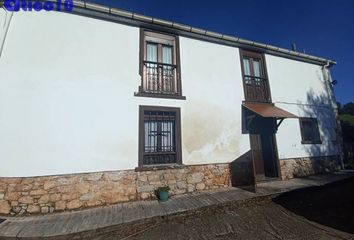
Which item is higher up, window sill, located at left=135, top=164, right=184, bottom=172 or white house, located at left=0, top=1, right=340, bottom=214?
white house, located at left=0, top=1, right=340, bottom=214

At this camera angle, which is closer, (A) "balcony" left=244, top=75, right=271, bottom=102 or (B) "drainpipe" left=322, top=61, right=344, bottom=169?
(A) "balcony" left=244, top=75, right=271, bottom=102

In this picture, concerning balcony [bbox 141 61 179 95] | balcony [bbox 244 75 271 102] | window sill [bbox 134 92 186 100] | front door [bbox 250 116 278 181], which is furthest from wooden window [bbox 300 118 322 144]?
balcony [bbox 141 61 179 95]

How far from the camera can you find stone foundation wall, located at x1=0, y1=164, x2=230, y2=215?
18.2 ft

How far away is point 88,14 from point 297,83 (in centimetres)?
1059

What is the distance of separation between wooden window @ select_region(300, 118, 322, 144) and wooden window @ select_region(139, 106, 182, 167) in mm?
6886

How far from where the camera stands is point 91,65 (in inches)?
269

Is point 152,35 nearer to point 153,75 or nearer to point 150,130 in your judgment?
point 153,75

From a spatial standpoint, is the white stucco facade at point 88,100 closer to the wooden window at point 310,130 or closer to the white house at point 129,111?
the white house at point 129,111

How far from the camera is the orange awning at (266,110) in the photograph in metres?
8.12

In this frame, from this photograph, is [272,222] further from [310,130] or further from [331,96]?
[331,96]

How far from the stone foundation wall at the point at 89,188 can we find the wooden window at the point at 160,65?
10.1ft

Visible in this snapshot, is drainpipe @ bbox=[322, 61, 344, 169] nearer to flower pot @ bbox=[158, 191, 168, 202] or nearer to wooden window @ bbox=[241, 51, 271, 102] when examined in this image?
wooden window @ bbox=[241, 51, 271, 102]

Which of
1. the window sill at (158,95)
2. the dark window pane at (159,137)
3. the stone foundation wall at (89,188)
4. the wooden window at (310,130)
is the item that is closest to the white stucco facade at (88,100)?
the window sill at (158,95)

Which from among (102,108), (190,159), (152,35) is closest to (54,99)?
(102,108)
